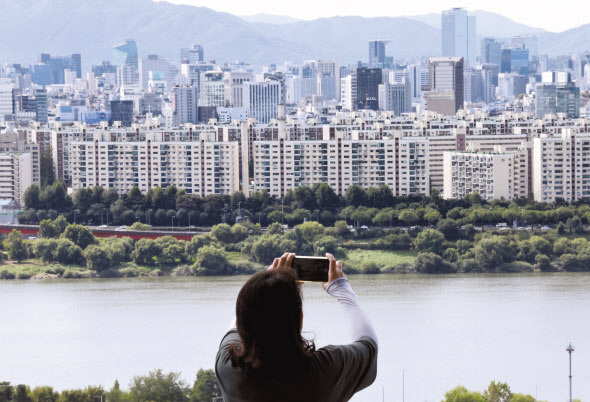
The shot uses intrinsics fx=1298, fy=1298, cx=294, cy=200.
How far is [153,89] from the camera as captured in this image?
105 ft

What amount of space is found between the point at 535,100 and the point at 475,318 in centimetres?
1640

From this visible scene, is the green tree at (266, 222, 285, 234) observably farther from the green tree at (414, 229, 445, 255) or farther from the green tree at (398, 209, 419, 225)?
the green tree at (414, 229, 445, 255)

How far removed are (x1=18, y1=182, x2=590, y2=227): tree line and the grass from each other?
72cm

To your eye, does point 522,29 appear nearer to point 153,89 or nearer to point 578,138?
point 153,89

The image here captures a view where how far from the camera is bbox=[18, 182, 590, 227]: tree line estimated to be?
889 centimetres

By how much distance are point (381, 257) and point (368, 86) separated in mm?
17489

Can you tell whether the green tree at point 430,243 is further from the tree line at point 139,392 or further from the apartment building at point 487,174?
the tree line at point 139,392

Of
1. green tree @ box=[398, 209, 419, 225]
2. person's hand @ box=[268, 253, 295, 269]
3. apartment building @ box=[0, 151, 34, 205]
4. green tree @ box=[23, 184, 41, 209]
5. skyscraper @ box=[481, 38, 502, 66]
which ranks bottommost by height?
green tree @ box=[398, 209, 419, 225]

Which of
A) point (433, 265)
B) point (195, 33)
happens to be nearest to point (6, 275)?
point (433, 265)

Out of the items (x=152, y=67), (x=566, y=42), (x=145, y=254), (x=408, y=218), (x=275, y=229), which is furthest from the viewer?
(x=566, y=42)

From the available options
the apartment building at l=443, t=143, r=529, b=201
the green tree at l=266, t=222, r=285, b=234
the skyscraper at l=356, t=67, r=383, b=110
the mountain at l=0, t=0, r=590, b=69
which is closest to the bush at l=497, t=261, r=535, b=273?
the green tree at l=266, t=222, r=285, b=234

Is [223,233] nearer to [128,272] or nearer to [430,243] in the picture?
[128,272]

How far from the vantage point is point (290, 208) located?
9.48 meters

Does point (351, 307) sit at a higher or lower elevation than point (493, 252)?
higher
